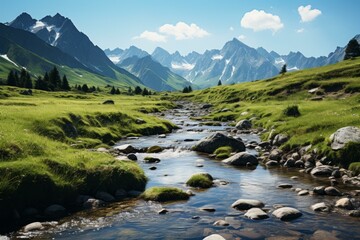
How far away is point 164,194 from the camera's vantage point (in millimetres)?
24578

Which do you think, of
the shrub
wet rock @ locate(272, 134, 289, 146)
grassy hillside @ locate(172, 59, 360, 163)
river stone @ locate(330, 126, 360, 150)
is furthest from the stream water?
the shrub

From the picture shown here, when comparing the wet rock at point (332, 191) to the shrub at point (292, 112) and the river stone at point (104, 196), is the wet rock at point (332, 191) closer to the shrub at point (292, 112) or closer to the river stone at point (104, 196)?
the river stone at point (104, 196)

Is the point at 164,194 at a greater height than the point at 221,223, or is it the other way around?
the point at 164,194

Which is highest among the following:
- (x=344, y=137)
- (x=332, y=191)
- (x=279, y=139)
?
(x=344, y=137)

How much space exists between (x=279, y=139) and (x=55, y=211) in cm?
3028

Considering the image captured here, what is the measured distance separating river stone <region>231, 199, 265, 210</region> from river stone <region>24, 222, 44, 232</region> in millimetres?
12024

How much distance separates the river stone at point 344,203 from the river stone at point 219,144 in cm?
2124

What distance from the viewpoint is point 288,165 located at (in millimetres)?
35156

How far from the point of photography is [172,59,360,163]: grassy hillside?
39.0 metres

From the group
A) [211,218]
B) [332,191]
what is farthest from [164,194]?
[332,191]

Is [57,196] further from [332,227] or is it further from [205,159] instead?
[205,159]

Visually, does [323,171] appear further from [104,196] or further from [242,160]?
[104,196]

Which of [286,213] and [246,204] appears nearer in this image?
[286,213]

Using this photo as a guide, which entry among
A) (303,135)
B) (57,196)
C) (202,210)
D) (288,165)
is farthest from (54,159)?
(303,135)
